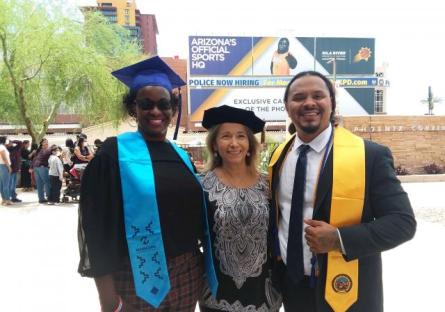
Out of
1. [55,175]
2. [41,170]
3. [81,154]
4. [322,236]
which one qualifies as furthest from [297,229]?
[81,154]

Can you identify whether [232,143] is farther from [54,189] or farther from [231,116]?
[54,189]

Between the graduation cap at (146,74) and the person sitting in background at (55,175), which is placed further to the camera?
the person sitting in background at (55,175)

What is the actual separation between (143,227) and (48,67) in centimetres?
1321

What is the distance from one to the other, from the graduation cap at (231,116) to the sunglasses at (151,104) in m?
0.41

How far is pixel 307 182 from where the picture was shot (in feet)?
6.04

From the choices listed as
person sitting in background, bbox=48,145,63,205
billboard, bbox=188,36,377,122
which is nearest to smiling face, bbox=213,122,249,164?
person sitting in background, bbox=48,145,63,205

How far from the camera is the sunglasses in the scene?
1.81 metres

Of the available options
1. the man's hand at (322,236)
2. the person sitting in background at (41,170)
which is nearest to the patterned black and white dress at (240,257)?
the man's hand at (322,236)

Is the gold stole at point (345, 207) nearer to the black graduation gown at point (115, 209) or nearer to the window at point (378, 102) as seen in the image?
the black graduation gown at point (115, 209)

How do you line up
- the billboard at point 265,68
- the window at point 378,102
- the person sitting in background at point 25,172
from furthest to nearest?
the window at point 378,102
the billboard at point 265,68
the person sitting in background at point 25,172

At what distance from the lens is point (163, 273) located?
5.62 feet

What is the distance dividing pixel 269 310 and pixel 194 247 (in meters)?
0.56

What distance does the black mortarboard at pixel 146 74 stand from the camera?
1833 millimetres

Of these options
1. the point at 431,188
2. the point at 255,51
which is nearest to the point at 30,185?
the point at 431,188
